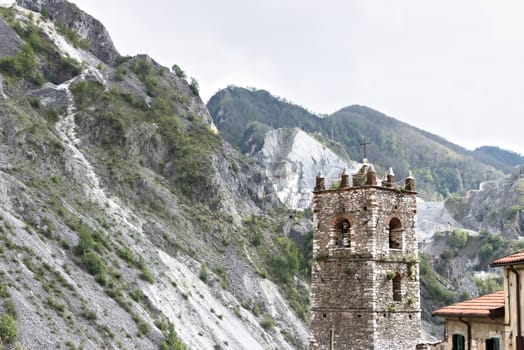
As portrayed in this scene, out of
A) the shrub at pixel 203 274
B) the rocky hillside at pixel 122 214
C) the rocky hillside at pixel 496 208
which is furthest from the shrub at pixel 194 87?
the rocky hillside at pixel 496 208

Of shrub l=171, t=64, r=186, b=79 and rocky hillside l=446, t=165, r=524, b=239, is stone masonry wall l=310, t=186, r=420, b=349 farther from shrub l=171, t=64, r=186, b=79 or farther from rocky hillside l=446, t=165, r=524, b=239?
rocky hillside l=446, t=165, r=524, b=239

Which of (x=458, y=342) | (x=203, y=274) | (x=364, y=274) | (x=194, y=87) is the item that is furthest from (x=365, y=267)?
(x=194, y=87)

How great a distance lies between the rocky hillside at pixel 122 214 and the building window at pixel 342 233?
1593 centimetres

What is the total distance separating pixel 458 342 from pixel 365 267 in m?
5.16

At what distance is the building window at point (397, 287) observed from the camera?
80.5 feet

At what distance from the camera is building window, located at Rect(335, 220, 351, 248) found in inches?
994

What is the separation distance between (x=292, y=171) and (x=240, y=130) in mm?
54675

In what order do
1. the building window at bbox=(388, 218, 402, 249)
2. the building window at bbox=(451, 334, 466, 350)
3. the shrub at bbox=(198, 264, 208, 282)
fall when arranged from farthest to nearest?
1. the shrub at bbox=(198, 264, 208, 282)
2. the building window at bbox=(388, 218, 402, 249)
3. the building window at bbox=(451, 334, 466, 350)

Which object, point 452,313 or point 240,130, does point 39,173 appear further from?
point 240,130

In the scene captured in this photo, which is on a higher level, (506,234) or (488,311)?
(506,234)

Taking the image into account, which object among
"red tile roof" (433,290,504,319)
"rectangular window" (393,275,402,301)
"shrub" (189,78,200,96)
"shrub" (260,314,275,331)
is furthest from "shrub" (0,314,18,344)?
"shrub" (189,78,200,96)

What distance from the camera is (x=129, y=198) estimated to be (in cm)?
6562

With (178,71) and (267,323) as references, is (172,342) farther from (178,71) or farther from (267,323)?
(178,71)

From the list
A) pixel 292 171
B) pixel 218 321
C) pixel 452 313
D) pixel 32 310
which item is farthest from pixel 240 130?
pixel 452 313
